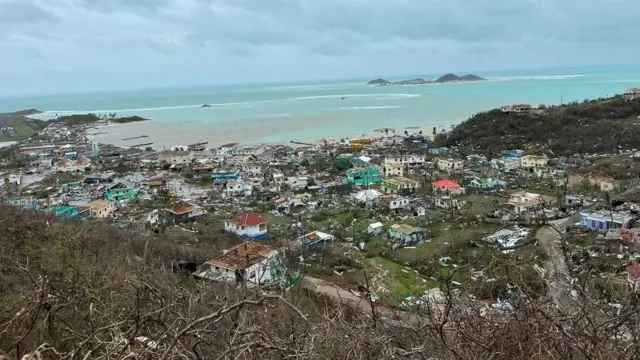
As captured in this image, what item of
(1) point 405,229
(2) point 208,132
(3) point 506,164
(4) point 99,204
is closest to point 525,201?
(1) point 405,229

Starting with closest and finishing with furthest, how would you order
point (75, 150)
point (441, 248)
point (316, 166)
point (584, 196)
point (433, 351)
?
point (433, 351) → point (441, 248) → point (584, 196) → point (316, 166) → point (75, 150)

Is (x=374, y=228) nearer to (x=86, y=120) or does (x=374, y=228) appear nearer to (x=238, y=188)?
(x=238, y=188)

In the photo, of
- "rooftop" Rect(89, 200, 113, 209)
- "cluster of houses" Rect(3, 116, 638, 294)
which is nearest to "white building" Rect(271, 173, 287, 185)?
"cluster of houses" Rect(3, 116, 638, 294)

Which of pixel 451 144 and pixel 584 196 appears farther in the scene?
pixel 451 144

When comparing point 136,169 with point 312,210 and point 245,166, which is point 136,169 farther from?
point 312,210

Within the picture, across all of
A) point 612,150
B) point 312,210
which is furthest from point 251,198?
point 612,150
